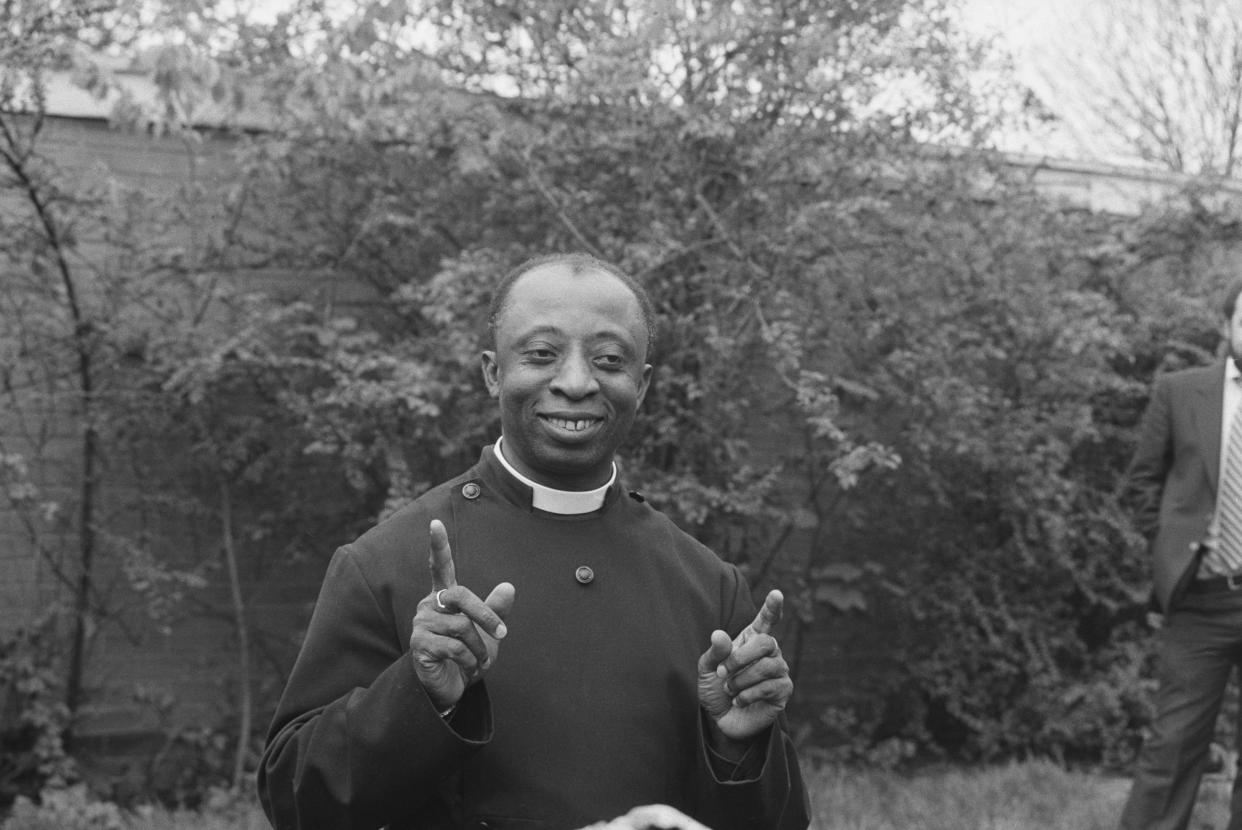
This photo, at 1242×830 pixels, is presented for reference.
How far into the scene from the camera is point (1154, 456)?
17.3 feet

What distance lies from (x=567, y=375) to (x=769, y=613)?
462 millimetres

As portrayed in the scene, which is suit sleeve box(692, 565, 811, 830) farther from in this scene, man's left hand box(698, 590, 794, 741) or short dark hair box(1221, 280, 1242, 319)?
short dark hair box(1221, 280, 1242, 319)

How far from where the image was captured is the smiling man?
6.32 feet

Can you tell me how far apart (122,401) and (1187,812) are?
4.03 meters

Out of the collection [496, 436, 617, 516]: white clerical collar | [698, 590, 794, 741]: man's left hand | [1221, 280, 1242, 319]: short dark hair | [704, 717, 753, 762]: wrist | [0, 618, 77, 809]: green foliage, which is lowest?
[0, 618, 77, 809]: green foliage

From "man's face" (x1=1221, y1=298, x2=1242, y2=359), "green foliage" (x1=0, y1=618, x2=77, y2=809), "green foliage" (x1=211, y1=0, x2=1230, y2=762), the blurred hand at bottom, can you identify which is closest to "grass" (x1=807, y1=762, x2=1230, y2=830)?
"green foliage" (x1=211, y1=0, x2=1230, y2=762)

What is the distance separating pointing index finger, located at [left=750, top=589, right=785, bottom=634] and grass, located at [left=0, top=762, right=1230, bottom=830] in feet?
11.5

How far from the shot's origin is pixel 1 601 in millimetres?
5910

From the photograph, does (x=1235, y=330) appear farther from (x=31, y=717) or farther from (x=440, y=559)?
(x=31, y=717)

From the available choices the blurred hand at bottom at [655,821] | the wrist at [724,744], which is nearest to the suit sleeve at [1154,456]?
the wrist at [724,744]

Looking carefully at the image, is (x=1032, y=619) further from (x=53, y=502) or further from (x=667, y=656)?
(x=667, y=656)

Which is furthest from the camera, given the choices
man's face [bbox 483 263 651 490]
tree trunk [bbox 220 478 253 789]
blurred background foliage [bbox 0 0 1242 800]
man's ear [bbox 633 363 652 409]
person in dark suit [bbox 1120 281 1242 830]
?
tree trunk [bbox 220 478 253 789]

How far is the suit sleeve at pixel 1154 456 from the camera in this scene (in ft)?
17.1

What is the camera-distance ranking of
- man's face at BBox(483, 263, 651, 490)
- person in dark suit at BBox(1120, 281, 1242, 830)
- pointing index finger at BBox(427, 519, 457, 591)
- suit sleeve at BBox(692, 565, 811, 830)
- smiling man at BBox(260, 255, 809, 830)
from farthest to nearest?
person in dark suit at BBox(1120, 281, 1242, 830) → man's face at BBox(483, 263, 651, 490) → suit sleeve at BBox(692, 565, 811, 830) → smiling man at BBox(260, 255, 809, 830) → pointing index finger at BBox(427, 519, 457, 591)
